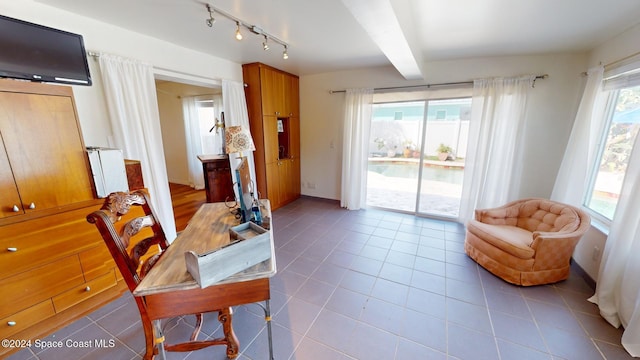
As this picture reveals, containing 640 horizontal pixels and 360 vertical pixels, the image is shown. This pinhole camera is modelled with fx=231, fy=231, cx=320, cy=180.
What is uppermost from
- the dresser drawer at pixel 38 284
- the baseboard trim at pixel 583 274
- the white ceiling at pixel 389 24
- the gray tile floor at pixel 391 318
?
the white ceiling at pixel 389 24

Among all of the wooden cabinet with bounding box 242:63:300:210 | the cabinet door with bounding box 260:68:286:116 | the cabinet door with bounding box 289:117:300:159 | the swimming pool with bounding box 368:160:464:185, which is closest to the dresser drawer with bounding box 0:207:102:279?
the wooden cabinet with bounding box 242:63:300:210

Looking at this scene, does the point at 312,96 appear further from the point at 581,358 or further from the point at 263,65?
the point at 581,358

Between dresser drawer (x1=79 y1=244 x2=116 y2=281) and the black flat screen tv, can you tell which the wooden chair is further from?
the black flat screen tv

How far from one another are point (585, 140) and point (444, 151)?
4.97 ft

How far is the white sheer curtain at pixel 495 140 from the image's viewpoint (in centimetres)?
309

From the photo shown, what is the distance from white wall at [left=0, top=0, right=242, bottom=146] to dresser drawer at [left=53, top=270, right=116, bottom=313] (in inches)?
49.0

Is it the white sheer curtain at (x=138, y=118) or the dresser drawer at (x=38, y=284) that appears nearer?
the dresser drawer at (x=38, y=284)

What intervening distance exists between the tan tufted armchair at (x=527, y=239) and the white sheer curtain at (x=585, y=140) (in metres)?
0.26

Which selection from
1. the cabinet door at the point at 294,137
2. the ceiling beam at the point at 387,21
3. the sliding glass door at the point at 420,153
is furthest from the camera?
the cabinet door at the point at 294,137

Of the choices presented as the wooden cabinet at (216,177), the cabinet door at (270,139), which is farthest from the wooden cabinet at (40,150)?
the cabinet door at (270,139)

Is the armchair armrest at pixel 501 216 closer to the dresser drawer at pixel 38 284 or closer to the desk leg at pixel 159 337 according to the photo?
the desk leg at pixel 159 337

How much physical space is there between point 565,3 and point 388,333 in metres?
2.85

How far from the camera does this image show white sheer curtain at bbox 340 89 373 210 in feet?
13.0

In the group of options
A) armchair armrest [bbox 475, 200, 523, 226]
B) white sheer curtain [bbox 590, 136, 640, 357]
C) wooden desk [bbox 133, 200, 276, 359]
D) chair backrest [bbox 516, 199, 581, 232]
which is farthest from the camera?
armchair armrest [bbox 475, 200, 523, 226]
